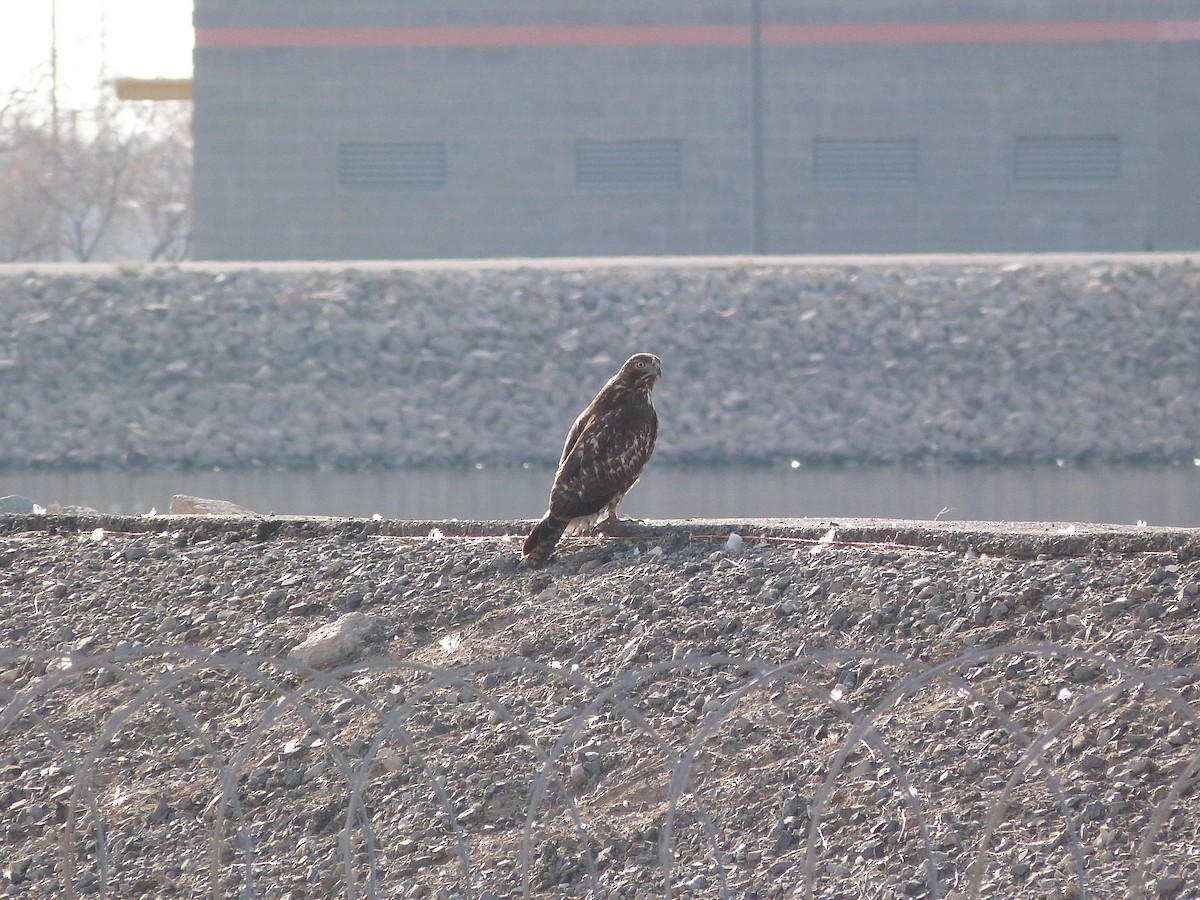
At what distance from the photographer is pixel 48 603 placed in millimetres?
10367

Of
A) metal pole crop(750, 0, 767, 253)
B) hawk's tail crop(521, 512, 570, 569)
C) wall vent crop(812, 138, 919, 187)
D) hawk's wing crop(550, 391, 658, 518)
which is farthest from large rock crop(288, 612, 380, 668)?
wall vent crop(812, 138, 919, 187)

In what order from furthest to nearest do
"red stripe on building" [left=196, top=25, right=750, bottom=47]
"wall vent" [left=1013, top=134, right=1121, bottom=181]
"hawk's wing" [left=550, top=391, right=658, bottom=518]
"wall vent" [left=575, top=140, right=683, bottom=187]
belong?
1. "wall vent" [left=1013, top=134, right=1121, bottom=181]
2. "wall vent" [left=575, top=140, right=683, bottom=187]
3. "red stripe on building" [left=196, top=25, right=750, bottom=47]
4. "hawk's wing" [left=550, top=391, right=658, bottom=518]

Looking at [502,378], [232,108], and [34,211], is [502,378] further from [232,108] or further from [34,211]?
[34,211]

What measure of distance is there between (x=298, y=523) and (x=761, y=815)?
4.31 meters

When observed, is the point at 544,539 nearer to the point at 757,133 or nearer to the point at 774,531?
the point at 774,531

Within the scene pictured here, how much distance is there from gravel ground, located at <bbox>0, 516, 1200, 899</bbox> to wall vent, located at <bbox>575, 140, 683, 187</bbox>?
29.1m

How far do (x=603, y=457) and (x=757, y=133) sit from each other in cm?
2923

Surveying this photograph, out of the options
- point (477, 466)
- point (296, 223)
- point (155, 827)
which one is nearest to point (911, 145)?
point (296, 223)

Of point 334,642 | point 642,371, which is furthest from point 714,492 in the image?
point 334,642

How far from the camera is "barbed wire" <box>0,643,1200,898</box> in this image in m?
7.23

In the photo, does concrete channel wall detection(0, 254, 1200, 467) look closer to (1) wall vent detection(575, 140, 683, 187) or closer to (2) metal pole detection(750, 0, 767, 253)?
(2) metal pole detection(750, 0, 767, 253)

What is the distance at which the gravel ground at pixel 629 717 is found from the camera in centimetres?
734

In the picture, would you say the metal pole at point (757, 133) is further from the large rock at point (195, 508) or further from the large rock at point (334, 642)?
the large rock at point (334, 642)

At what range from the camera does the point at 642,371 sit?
968cm
